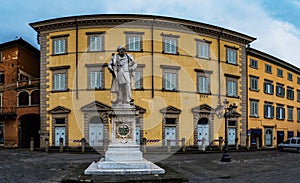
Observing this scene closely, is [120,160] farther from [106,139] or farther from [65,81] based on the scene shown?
[65,81]

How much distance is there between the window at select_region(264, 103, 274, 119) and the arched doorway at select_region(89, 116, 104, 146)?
19417 mm

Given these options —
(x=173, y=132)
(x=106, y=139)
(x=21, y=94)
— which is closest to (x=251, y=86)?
(x=173, y=132)

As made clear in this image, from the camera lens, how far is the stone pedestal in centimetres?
1152

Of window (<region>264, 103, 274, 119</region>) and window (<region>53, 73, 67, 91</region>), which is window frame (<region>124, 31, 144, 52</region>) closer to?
window (<region>53, 73, 67, 91</region>)

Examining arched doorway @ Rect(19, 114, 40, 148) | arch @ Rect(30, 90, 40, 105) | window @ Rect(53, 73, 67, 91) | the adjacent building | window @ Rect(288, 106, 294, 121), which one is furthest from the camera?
window @ Rect(288, 106, 294, 121)

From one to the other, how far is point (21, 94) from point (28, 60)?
4613 mm

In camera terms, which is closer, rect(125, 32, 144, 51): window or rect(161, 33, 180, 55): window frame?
rect(125, 32, 144, 51): window

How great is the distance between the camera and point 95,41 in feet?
96.6

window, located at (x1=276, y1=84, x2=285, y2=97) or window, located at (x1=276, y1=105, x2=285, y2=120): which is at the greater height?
window, located at (x1=276, y1=84, x2=285, y2=97)

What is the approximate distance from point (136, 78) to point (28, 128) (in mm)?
13798

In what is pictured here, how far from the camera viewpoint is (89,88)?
2911 centimetres

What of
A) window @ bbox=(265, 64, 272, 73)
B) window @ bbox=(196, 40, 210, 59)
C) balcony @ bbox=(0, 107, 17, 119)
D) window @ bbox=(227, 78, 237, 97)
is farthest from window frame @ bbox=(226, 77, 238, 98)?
balcony @ bbox=(0, 107, 17, 119)

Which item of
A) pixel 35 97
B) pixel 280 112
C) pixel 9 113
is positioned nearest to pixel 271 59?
pixel 280 112

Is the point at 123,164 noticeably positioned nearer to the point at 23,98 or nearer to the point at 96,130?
the point at 96,130
